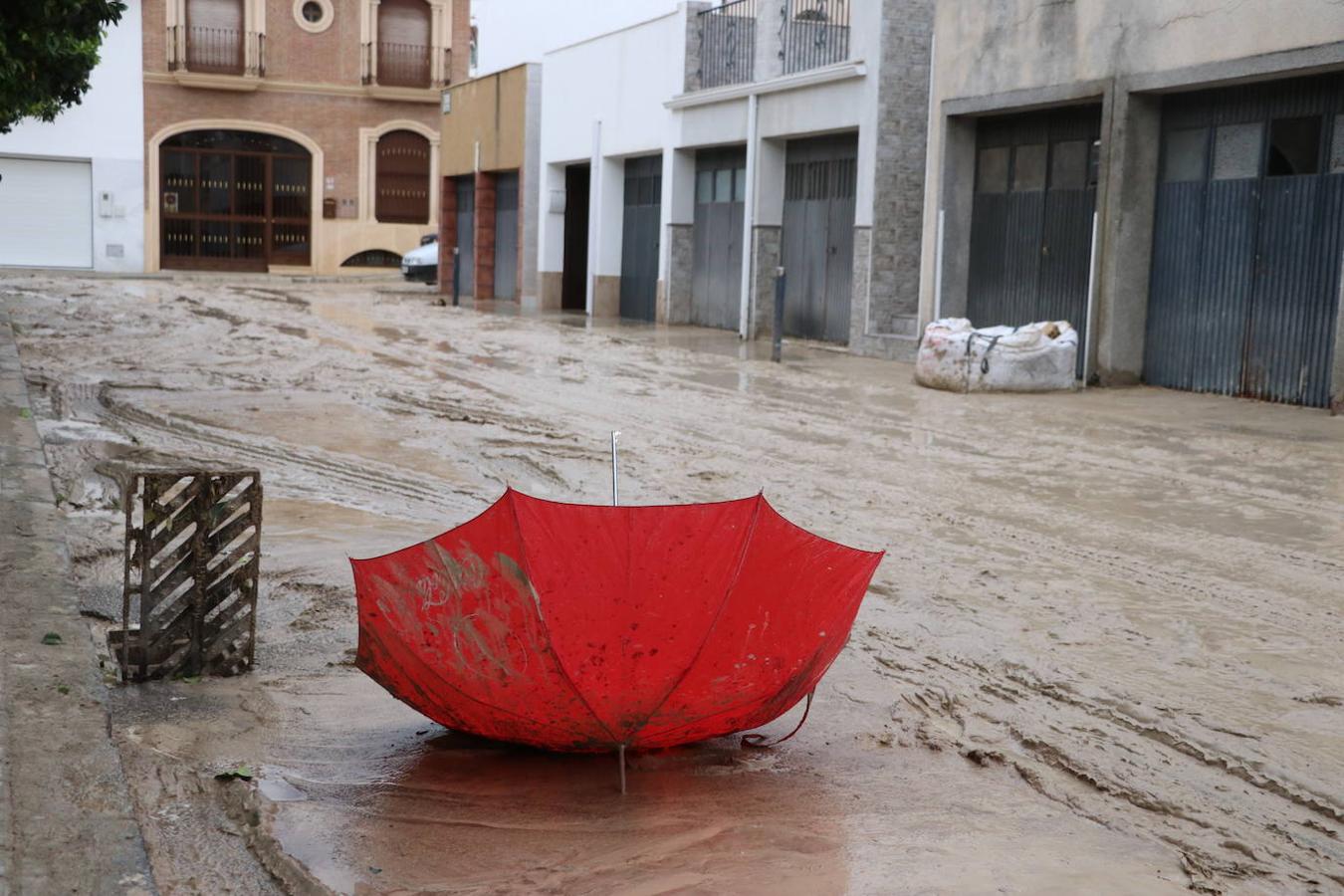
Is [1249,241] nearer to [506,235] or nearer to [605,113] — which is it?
[605,113]

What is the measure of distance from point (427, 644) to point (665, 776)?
823mm

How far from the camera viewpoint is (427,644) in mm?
4488

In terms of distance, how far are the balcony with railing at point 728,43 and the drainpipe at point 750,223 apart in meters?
1.41

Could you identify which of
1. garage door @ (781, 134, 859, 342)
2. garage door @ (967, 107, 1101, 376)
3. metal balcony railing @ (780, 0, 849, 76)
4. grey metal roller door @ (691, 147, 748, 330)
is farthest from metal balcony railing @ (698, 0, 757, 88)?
garage door @ (967, 107, 1101, 376)

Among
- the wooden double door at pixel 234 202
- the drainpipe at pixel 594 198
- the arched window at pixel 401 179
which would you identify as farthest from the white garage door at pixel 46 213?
the drainpipe at pixel 594 198

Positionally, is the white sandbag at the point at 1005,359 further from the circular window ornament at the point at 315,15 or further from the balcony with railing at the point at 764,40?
the circular window ornament at the point at 315,15

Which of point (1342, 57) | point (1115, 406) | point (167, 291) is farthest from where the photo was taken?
point (167, 291)

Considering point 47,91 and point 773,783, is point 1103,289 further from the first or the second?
point 773,783

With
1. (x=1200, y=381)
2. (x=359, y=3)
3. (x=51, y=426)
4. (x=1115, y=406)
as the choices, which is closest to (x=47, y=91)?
(x=51, y=426)

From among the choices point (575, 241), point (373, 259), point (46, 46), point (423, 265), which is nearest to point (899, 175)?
point (46, 46)

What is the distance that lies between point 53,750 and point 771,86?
19229 millimetres

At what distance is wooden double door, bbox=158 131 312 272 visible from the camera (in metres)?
41.6

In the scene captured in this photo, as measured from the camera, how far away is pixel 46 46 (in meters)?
12.1

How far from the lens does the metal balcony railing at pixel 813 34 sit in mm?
21484
